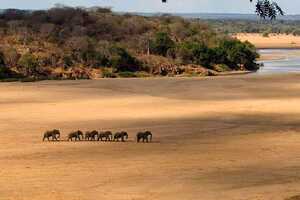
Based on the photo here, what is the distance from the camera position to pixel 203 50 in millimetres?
87625

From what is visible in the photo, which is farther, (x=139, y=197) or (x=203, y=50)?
(x=203, y=50)

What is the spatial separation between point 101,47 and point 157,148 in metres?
57.2

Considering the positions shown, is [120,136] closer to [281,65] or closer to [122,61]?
[122,61]

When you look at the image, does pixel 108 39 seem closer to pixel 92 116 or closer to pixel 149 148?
pixel 92 116

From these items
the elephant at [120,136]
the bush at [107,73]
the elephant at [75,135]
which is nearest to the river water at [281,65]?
the bush at [107,73]

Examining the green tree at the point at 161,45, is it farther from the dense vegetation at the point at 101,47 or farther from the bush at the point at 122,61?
the bush at the point at 122,61

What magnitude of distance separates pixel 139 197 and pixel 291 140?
12567mm

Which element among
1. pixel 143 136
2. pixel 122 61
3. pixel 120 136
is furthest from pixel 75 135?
pixel 122 61

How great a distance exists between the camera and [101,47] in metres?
83.0

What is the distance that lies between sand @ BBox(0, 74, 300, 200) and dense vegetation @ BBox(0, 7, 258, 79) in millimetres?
24578

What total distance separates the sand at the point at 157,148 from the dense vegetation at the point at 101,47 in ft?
80.6

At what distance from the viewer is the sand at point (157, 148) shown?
19.0 metres

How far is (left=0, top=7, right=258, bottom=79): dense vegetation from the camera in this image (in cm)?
7669

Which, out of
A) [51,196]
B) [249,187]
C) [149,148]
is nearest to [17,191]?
[51,196]
